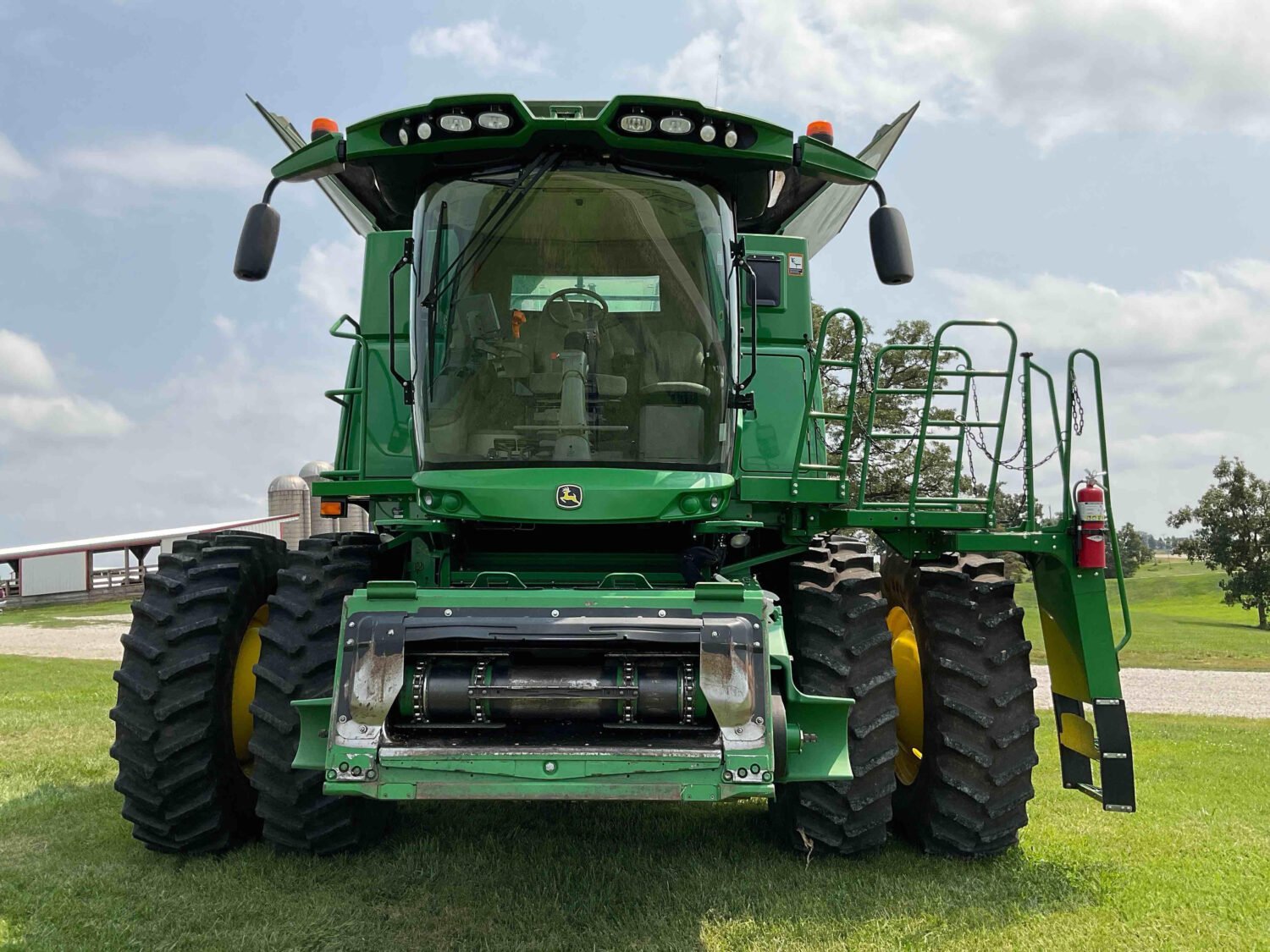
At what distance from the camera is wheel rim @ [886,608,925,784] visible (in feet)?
18.0

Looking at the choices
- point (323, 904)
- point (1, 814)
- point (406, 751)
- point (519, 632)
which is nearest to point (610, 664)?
point (519, 632)

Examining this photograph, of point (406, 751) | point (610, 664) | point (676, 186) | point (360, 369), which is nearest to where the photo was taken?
point (406, 751)

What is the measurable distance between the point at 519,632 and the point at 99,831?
3140 mm

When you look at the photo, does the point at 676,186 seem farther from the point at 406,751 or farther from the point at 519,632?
the point at 406,751

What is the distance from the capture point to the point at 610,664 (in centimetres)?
401

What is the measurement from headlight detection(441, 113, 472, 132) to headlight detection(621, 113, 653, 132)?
0.65m

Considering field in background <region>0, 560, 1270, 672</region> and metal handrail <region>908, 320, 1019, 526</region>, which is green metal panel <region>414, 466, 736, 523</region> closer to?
metal handrail <region>908, 320, 1019, 526</region>

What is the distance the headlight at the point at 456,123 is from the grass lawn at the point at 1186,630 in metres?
7.47

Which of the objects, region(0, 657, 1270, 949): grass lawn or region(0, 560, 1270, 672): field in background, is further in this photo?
region(0, 560, 1270, 672): field in background

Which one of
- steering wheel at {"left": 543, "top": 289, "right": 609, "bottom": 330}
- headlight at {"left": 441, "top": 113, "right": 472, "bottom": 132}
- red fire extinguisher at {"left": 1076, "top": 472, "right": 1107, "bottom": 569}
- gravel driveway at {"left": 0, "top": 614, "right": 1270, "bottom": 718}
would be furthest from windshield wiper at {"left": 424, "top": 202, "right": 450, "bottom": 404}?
gravel driveway at {"left": 0, "top": 614, "right": 1270, "bottom": 718}

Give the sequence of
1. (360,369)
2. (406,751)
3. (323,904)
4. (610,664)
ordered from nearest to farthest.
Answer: (406,751) → (610,664) → (323,904) → (360,369)

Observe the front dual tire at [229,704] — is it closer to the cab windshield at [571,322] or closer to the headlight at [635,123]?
the cab windshield at [571,322]

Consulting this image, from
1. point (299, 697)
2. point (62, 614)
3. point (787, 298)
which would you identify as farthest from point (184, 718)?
point (62, 614)

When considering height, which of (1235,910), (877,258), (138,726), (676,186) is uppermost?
(676,186)
